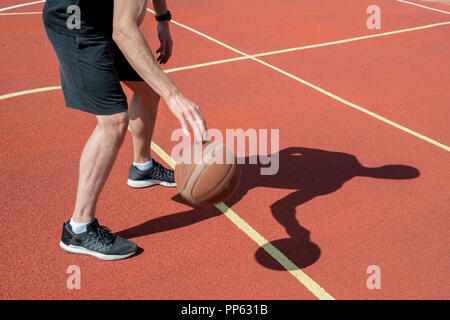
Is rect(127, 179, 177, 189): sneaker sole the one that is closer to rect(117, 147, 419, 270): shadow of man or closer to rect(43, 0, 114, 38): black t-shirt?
rect(117, 147, 419, 270): shadow of man

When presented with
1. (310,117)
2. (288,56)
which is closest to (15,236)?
(310,117)

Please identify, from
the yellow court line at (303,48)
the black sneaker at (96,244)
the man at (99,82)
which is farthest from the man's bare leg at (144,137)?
the yellow court line at (303,48)

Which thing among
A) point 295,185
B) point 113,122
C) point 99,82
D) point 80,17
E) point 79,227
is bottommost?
point 295,185

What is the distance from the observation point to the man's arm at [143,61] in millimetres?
2707

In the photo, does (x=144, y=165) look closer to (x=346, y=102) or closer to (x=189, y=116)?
(x=189, y=116)

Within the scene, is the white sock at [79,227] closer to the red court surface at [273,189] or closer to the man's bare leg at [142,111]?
the red court surface at [273,189]

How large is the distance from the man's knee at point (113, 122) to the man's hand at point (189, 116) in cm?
56

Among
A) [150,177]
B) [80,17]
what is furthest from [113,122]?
[150,177]

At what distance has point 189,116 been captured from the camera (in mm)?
2711

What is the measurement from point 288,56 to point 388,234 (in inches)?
202

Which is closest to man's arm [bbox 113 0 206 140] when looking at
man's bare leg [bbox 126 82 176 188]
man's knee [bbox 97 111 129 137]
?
man's knee [bbox 97 111 129 137]

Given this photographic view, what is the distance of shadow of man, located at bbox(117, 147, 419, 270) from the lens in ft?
12.0

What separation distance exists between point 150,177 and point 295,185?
1347 millimetres
